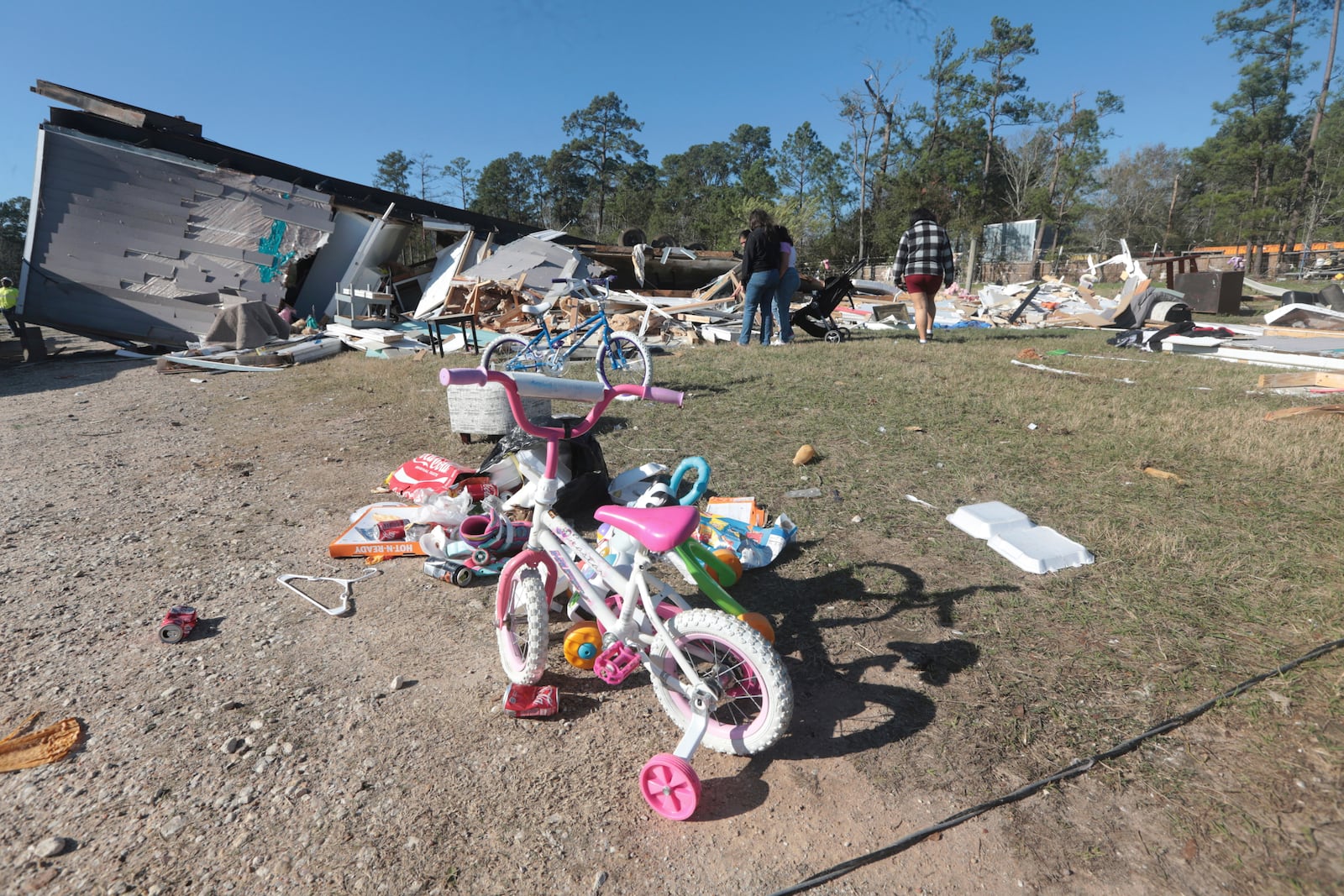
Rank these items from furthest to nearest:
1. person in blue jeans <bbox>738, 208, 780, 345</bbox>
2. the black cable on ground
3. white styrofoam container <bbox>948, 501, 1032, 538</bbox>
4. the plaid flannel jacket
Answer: person in blue jeans <bbox>738, 208, 780, 345</bbox>
the plaid flannel jacket
white styrofoam container <bbox>948, 501, 1032, 538</bbox>
the black cable on ground

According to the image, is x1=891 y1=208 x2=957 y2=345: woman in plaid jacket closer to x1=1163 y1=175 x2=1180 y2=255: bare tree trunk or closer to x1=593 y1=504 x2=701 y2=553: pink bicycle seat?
x1=593 y1=504 x2=701 y2=553: pink bicycle seat

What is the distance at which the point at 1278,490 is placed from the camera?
380cm

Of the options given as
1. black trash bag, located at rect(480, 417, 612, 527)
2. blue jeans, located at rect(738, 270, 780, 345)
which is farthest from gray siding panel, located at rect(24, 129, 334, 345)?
black trash bag, located at rect(480, 417, 612, 527)

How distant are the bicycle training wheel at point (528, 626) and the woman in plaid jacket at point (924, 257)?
784cm

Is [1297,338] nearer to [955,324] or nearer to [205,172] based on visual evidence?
[955,324]

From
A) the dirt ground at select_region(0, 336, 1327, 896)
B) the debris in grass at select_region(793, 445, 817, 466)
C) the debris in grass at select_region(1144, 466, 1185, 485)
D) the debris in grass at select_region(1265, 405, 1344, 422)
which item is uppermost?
the debris in grass at select_region(1265, 405, 1344, 422)

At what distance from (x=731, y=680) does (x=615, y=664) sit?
0.45 meters

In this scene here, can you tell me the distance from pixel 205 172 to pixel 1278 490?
16.2 metres

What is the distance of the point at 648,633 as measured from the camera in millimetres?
2238

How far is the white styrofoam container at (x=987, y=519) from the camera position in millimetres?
3420

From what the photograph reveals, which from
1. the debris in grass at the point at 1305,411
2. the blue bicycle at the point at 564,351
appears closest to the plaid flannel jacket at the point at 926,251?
the blue bicycle at the point at 564,351

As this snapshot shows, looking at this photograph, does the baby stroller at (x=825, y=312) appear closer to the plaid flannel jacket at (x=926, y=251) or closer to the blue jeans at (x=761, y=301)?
the blue jeans at (x=761, y=301)

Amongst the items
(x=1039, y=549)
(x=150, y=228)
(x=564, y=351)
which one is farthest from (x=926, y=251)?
(x=150, y=228)

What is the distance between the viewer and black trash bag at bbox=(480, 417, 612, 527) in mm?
3559
